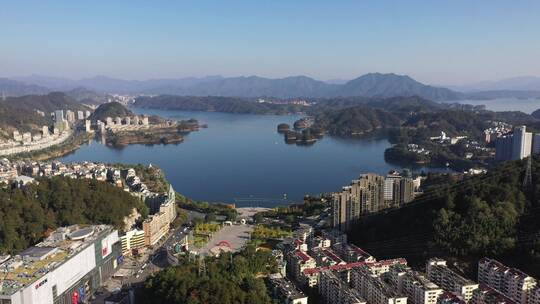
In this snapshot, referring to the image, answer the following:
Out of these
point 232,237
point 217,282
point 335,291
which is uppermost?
point 217,282

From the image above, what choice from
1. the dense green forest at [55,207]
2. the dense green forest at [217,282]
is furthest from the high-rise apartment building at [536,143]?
the dense green forest at [55,207]

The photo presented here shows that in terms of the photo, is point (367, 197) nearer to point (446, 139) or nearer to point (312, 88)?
point (446, 139)

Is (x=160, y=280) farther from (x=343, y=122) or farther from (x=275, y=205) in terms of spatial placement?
(x=343, y=122)

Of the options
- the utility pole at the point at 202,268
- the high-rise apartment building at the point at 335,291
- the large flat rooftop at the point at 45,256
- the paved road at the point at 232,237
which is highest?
the large flat rooftop at the point at 45,256

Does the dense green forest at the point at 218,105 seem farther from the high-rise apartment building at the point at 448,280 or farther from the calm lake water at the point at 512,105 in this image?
the high-rise apartment building at the point at 448,280

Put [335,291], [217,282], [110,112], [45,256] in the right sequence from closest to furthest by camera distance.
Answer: [217,282] < [335,291] < [45,256] < [110,112]

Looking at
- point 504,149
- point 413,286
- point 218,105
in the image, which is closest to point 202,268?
point 413,286
